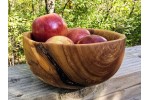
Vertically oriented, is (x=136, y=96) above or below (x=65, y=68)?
below

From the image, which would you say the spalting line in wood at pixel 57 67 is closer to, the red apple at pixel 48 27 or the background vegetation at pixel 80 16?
the red apple at pixel 48 27

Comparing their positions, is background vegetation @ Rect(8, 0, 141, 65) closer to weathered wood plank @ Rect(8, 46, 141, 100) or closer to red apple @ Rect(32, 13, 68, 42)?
weathered wood plank @ Rect(8, 46, 141, 100)

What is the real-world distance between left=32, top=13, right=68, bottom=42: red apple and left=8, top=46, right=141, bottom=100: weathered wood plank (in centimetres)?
12

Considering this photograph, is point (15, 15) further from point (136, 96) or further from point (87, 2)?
point (136, 96)

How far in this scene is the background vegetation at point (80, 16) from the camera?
154 inches

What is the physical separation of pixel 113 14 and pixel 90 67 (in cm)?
391

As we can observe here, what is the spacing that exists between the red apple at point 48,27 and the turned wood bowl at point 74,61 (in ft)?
0.15

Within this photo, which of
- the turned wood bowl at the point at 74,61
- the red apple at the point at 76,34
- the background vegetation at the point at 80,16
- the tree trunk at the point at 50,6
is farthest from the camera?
the background vegetation at the point at 80,16

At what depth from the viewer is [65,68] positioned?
2.39 feet

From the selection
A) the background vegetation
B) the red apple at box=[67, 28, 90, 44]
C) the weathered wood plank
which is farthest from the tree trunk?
the red apple at box=[67, 28, 90, 44]

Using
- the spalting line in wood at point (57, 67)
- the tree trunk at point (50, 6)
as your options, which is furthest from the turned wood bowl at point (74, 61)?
the tree trunk at point (50, 6)

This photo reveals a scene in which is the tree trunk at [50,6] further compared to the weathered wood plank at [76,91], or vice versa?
the tree trunk at [50,6]

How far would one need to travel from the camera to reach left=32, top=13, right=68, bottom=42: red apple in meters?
0.81
